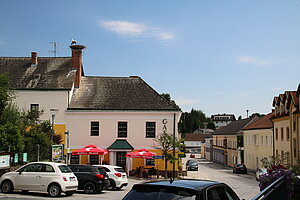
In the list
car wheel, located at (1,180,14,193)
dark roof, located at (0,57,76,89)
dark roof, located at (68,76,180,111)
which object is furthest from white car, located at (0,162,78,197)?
dark roof, located at (0,57,76,89)

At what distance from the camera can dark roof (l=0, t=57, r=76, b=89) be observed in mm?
39156

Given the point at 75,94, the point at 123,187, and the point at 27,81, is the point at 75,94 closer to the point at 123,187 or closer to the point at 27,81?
the point at 27,81

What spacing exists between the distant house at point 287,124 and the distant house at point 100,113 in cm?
1178

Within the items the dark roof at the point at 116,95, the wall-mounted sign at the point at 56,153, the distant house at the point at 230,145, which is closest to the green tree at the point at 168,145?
the dark roof at the point at 116,95

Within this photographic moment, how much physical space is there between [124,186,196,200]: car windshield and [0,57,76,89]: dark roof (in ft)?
108

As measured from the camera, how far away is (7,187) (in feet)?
60.6

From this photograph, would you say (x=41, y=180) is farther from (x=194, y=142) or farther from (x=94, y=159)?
(x=194, y=142)

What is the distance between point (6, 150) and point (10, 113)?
723cm

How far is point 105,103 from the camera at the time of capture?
38.9 m

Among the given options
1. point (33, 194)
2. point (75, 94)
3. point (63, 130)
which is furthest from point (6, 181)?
point (75, 94)

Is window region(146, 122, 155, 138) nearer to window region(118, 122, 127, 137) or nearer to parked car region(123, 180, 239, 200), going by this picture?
window region(118, 122, 127, 137)

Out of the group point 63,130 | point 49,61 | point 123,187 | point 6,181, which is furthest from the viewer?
point 49,61

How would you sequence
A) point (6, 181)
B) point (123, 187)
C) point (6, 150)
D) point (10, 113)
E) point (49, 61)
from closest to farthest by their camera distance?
point (6, 181), point (6, 150), point (123, 187), point (10, 113), point (49, 61)

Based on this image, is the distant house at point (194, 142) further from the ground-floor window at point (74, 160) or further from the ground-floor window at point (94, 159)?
the ground-floor window at point (74, 160)
